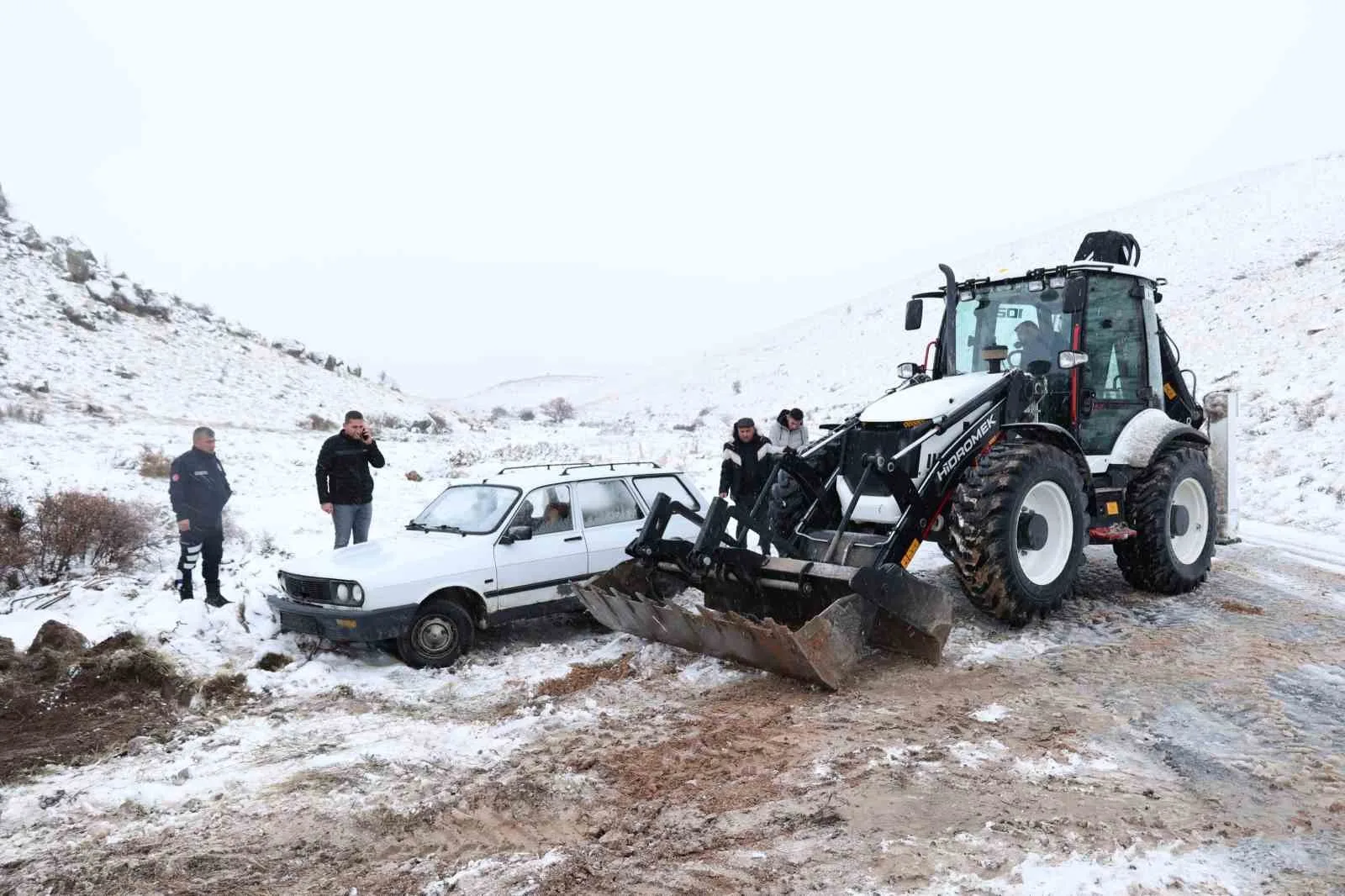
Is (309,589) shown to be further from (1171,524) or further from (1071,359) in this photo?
(1171,524)

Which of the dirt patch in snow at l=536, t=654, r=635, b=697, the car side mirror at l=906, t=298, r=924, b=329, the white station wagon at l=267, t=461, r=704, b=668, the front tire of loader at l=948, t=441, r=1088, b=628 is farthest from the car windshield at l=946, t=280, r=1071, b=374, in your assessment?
the dirt patch in snow at l=536, t=654, r=635, b=697

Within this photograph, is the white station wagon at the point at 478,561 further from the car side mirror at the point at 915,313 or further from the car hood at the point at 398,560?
the car side mirror at the point at 915,313

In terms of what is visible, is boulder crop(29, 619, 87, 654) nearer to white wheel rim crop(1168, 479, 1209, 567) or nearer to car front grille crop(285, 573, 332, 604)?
car front grille crop(285, 573, 332, 604)

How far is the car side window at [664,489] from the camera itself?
823 centimetres

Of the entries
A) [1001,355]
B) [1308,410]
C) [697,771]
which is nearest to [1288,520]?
[1308,410]

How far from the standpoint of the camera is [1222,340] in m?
26.2

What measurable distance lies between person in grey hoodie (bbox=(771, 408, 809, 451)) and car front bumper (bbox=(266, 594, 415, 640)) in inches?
191

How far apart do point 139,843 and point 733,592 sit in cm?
385

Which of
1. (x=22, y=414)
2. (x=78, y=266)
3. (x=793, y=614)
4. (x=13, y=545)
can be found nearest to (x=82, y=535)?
(x=13, y=545)

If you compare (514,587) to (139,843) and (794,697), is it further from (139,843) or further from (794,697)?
(139,843)

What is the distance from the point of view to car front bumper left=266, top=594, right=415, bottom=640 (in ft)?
21.3

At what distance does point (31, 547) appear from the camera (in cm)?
868

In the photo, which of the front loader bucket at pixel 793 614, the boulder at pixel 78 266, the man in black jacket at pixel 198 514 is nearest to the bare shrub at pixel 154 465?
the man in black jacket at pixel 198 514

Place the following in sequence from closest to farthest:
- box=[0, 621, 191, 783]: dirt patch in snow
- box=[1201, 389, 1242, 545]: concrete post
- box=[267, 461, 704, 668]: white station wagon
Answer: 1. box=[0, 621, 191, 783]: dirt patch in snow
2. box=[267, 461, 704, 668]: white station wagon
3. box=[1201, 389, 1242, 545]: concrete post
